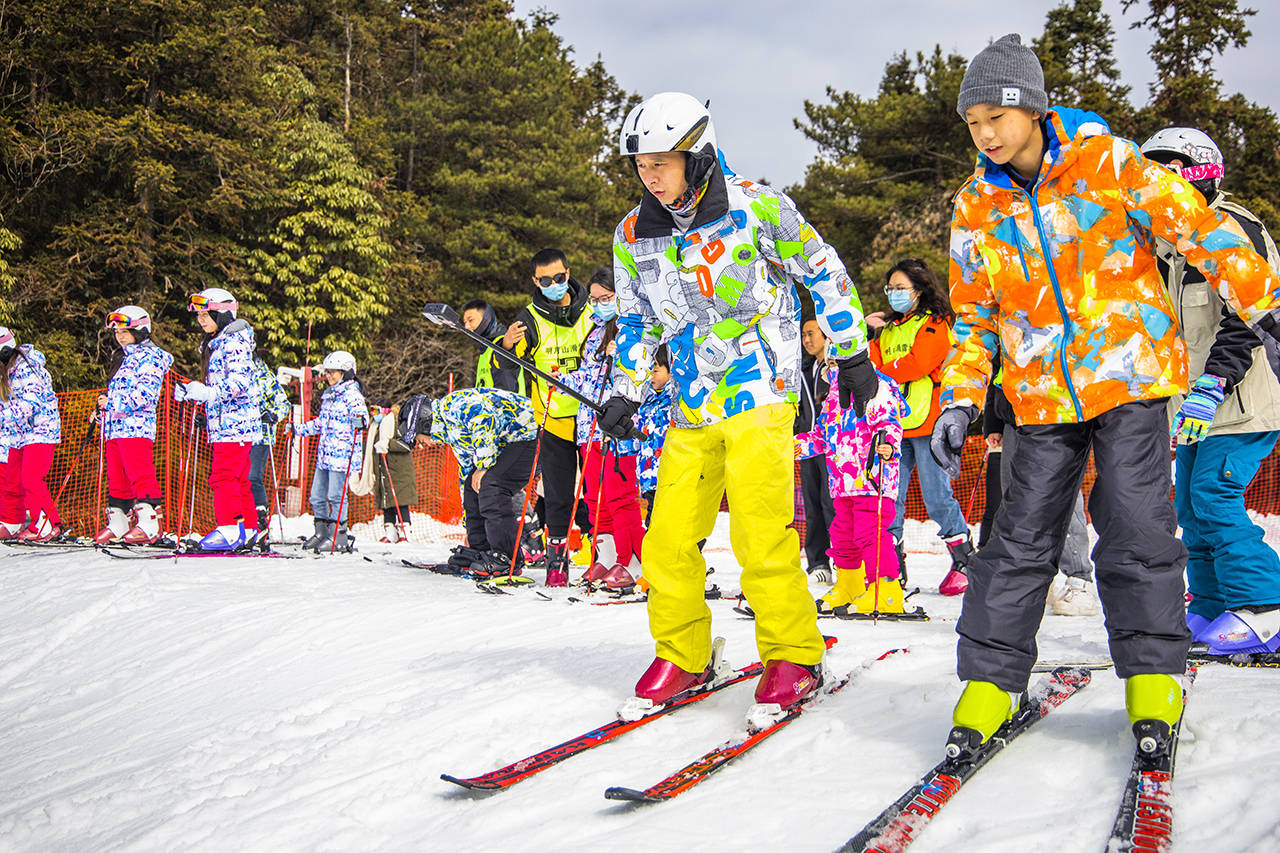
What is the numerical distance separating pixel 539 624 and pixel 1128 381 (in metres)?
3.78

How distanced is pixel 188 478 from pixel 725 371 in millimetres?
11961

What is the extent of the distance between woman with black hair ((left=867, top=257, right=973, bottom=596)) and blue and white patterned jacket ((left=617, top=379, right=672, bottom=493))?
5.09 feet

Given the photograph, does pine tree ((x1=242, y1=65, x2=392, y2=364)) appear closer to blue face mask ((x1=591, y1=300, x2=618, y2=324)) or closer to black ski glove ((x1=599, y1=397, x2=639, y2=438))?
blue face mask ((x1=591, y1=300, x2=618, y2=324))

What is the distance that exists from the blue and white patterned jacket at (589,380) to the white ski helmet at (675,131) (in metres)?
3.76

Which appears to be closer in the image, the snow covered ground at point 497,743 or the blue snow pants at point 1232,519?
the snow covered ground at point 497,743

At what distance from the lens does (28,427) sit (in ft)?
33.8

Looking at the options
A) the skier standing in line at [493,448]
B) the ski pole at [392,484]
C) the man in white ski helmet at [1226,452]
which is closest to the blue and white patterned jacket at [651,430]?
the skier standing in line at [493,448]

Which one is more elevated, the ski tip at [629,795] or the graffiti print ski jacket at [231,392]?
the graffiti print ski jacket at [231,392]

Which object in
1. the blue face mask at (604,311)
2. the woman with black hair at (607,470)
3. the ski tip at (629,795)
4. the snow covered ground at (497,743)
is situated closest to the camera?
the snow covered ground at (497,743)

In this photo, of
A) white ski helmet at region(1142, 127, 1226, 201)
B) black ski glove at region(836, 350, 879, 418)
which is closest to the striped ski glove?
black ski glove at region(836, 350, 879, 418)

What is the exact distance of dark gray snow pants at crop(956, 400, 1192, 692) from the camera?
2.64 meters

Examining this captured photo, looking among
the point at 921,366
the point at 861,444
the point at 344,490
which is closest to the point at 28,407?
the point at 344,490

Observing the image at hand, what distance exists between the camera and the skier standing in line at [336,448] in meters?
10.7

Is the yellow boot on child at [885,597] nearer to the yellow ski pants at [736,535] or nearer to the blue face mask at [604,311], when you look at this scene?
the yellow ski pants at [736,535]
